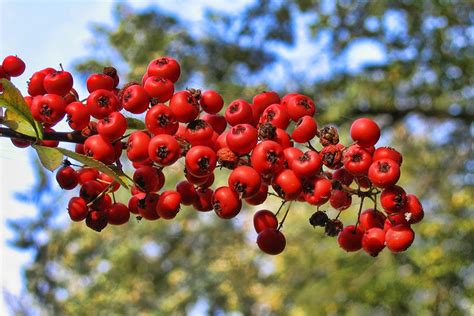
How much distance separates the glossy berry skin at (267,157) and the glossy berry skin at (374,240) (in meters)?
0.48

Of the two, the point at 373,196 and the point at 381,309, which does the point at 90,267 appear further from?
the point at 373,196

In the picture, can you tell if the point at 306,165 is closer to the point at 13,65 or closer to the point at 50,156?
the point at 50,156

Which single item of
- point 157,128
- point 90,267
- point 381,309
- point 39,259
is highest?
point 157,128

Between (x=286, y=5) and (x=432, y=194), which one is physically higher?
(x=286, y=5)

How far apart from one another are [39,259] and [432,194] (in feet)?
19.2

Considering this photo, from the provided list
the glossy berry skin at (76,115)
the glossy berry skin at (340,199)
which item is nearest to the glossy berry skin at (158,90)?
the glossy berry skin at (76,115)

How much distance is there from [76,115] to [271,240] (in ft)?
2.62

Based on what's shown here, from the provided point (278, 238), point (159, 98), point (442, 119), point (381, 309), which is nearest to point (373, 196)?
point (278, 238)

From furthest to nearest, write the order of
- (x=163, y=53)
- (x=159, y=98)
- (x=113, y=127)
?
1. (x=163, y=53)
2. (x=159, y=98)
3. (x=113, y=127)

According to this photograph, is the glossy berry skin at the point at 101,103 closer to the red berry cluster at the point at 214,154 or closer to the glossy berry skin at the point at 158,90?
the red berry cluster at the point at 214,154

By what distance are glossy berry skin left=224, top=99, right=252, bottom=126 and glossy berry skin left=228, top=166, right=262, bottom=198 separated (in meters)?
0.19

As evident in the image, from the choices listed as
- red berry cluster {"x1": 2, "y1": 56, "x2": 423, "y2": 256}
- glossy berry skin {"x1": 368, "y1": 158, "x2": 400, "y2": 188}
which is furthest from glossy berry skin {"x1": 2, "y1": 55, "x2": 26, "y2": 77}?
glossy berry skin {"x1": 368, "y1": 158, "x2": 400, "y2": 188}

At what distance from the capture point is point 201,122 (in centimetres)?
212

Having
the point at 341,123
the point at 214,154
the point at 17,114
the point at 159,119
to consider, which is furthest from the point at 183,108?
the point at 341,123
